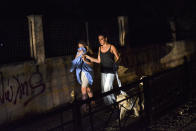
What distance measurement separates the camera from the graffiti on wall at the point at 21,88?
6224mm

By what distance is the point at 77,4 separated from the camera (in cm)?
1345

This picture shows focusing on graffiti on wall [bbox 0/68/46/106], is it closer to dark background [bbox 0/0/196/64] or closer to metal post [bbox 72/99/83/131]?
dark background [bbox 0/0/196/64]

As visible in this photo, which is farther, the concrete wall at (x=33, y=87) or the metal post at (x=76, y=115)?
the concrete wall at (x=33, y=87)

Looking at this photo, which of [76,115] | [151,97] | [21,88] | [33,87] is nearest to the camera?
[76,115]

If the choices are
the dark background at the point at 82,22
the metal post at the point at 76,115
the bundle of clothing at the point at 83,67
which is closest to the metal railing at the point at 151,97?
the metal post at the point at 76,115

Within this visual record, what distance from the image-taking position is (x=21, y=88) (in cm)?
656

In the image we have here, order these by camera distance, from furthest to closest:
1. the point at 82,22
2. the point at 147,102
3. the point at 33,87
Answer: the point at 82,22 < the point at 33,87 < the point at 147,102

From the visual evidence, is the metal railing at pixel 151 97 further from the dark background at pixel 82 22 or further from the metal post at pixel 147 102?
the dark background at pixel 82 22

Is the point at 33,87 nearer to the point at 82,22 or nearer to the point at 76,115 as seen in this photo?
the point at 82,22

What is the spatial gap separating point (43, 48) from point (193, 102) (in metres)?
4.31

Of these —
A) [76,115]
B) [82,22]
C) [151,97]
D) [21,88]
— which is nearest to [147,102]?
[151,97]

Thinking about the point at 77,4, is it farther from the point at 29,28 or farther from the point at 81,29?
the point at 29,28

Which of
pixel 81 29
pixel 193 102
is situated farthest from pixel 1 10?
pixel 193 102

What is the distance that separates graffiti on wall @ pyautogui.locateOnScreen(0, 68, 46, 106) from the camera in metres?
6.22
